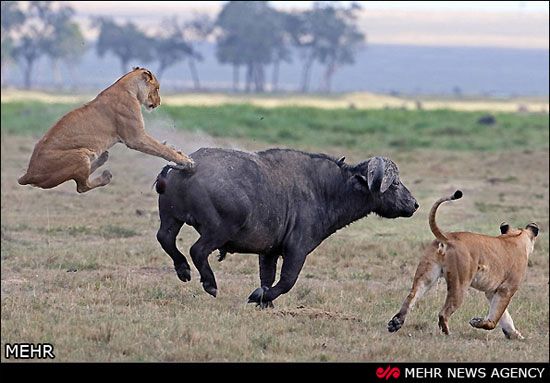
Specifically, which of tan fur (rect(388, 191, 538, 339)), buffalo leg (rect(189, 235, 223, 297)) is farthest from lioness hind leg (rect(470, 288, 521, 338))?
buffalo leg (rect(189, 235, 223, 297))

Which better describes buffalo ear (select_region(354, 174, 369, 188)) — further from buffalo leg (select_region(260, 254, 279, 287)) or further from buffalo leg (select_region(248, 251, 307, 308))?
buffalo leg (select_region(260, 254, 279, 287))

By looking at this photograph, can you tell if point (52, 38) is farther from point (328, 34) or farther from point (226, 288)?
point (226, 288)

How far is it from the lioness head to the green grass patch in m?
21.7

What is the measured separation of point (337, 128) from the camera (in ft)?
132

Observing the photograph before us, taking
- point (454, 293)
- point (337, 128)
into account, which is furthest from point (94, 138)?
point (337, 128)

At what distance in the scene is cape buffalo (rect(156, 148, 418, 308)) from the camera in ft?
28.8

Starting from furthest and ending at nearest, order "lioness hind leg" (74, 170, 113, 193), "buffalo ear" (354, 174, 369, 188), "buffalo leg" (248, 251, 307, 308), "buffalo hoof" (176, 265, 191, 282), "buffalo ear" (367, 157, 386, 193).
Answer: "buffalo ear" (354, 174, 369, 188), "buffalo ear" (367, 157, 386, 193), "buffalo leg" (248, 251, 307, 308), "buffalo hoof" (176, 265, 191, 282), "lioness hind leg" (74, 170, 113, 193)

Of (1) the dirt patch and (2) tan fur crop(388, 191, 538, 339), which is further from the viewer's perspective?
(1) the dirt patch

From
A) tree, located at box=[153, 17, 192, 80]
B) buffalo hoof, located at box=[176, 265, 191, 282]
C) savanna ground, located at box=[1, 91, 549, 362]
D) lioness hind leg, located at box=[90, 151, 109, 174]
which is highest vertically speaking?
lioness hind leg, located at box=[90, 151, 109, 174]

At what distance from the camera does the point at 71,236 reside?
14328 mm

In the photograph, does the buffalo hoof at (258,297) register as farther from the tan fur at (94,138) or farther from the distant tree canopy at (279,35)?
the distant tree canopy at (279,35)

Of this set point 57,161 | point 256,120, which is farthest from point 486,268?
point 256,120

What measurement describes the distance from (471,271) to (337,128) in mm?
31593
